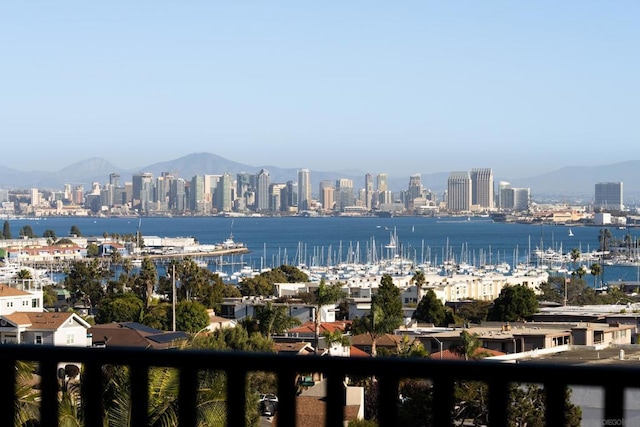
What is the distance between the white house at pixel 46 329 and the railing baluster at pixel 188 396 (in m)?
22.9

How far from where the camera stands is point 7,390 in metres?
2.38

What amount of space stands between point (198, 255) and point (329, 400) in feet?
368

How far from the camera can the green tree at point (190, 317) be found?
3092 cm

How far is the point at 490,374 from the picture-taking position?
1.89 meters

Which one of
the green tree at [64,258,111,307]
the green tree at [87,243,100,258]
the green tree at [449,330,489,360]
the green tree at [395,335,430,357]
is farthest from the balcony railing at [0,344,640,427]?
the green tree at [87,243,100,258]

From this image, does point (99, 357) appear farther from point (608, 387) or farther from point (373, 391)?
point (608, 387)

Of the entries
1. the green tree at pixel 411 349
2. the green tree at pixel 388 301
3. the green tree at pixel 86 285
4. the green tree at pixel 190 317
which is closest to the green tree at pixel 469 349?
the green tree at pixel 411 349

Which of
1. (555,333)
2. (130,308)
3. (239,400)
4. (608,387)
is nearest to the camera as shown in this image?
(608,387)

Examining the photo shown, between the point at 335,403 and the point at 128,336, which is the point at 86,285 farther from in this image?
the point at 335,403

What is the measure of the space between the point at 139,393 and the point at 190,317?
29509 mm

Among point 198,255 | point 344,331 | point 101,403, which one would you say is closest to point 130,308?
point 344,331

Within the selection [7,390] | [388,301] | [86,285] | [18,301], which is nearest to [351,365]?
[7,390]

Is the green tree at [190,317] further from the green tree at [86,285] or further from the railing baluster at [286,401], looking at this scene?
the railing baluster at [286,401]

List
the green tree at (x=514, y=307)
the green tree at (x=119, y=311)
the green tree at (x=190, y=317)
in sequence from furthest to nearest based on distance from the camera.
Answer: the green tree at (x=514, y=307), the green tree at (x=119, y=311), the green tree at (x=190, y=317)
